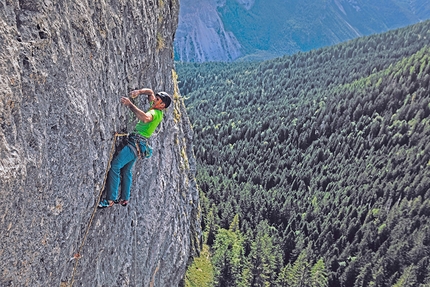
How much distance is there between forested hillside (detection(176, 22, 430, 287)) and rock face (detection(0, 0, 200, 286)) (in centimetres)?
4029

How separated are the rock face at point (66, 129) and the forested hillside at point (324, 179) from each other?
132 feet

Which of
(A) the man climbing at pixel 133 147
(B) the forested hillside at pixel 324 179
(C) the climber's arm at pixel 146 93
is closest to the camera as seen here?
(A) the man climbing at pixel 133 147

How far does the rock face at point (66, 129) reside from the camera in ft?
32.0

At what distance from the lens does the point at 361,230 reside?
70.5 m

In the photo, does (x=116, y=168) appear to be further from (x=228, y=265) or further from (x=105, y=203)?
(x=228, y=265)

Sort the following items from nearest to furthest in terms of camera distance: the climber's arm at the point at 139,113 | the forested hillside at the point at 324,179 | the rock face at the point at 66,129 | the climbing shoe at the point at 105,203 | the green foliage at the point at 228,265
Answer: the rock face at the point at 66,129, the climber's arm at the point at 139,113, the climbing shoe at the point at 105,203, the green foliage at the point at 228,265, the forested hillside at the point at 324,179

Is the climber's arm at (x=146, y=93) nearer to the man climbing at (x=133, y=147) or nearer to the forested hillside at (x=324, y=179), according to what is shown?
the man climbing at (x=133, y=147)

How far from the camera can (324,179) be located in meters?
90.4

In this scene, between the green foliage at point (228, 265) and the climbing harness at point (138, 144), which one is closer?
the climbing harness at point (138, 144)

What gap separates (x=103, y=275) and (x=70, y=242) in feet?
15.5

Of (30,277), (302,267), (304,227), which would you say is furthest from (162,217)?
(304,227)

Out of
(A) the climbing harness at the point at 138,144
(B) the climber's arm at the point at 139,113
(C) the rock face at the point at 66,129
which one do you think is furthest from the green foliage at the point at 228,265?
(B) the climber's arm at the point at 139,113

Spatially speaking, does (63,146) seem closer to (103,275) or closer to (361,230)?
(103,275)

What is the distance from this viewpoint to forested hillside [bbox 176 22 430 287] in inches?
2370
